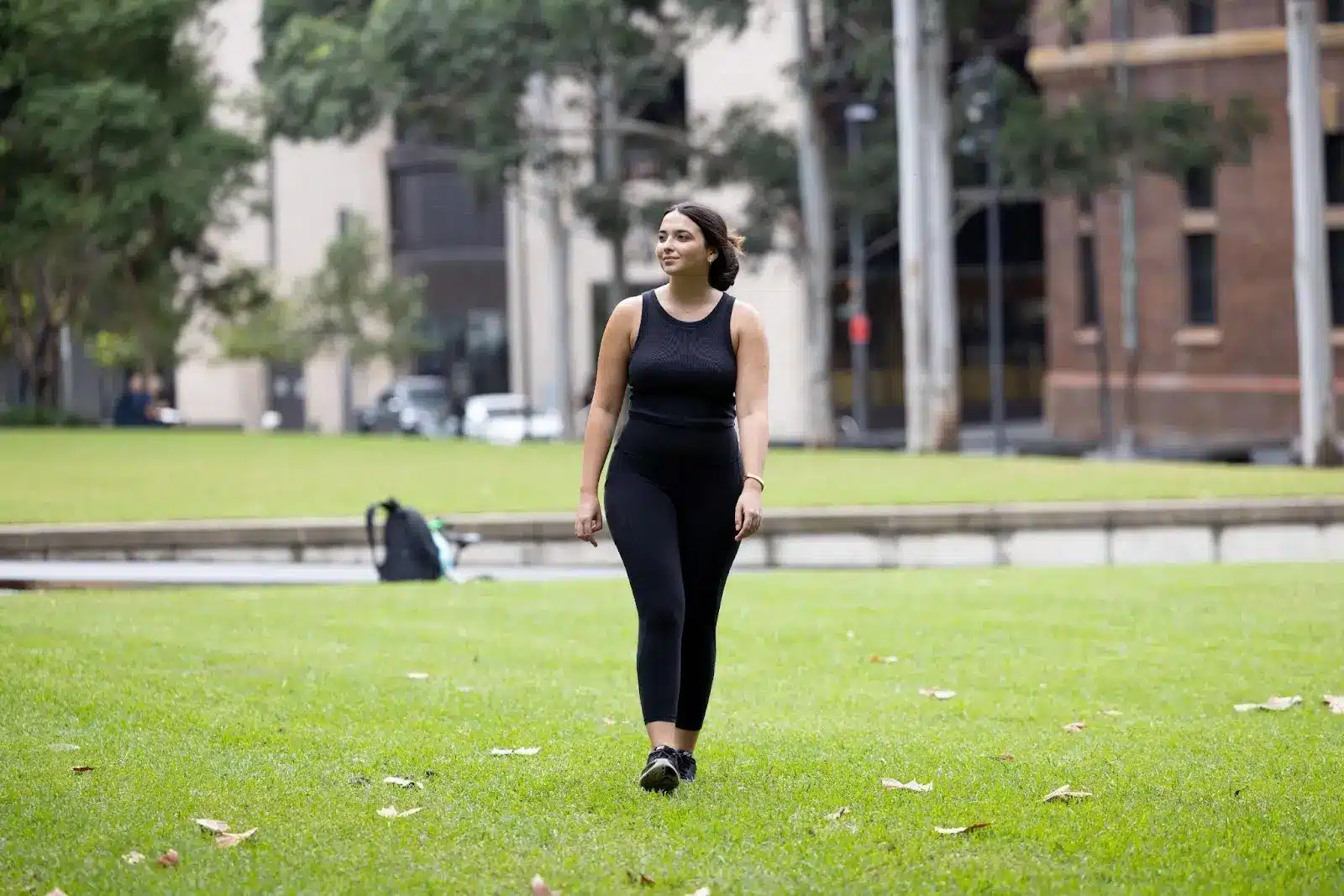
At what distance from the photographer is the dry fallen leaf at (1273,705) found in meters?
8.38

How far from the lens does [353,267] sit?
2537 inches

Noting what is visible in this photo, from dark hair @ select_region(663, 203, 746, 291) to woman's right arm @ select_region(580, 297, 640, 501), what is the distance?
0.89 feet

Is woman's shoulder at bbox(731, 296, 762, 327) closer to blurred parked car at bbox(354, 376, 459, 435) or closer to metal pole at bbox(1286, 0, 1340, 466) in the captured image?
metal pole at bbox(1286, 0, 1340, 466)

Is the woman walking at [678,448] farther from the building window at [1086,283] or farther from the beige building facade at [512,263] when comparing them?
the beige building facade at [512,263]

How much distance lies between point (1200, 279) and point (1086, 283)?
4271mm

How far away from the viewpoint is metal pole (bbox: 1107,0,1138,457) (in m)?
41.2

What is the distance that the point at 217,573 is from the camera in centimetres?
1578

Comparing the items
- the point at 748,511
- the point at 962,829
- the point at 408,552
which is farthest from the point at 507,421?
the point at 962,829

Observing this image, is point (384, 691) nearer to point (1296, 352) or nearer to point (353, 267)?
point (1296, 352)

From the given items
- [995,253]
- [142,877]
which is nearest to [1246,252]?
[995,253]

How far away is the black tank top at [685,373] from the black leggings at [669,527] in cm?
5

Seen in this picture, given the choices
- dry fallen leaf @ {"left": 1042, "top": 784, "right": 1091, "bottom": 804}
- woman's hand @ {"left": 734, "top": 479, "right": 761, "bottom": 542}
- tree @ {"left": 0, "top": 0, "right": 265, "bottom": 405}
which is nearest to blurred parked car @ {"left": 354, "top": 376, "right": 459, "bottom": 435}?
tree @ {"left": 0, "top": 0, "right": 265, "bottom": 405}

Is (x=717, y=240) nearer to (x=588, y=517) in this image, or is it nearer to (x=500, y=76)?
(x=588, y=517)

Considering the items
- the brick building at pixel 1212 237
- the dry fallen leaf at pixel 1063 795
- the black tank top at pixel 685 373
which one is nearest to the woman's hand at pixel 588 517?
the black tank top at pixel 685 373
